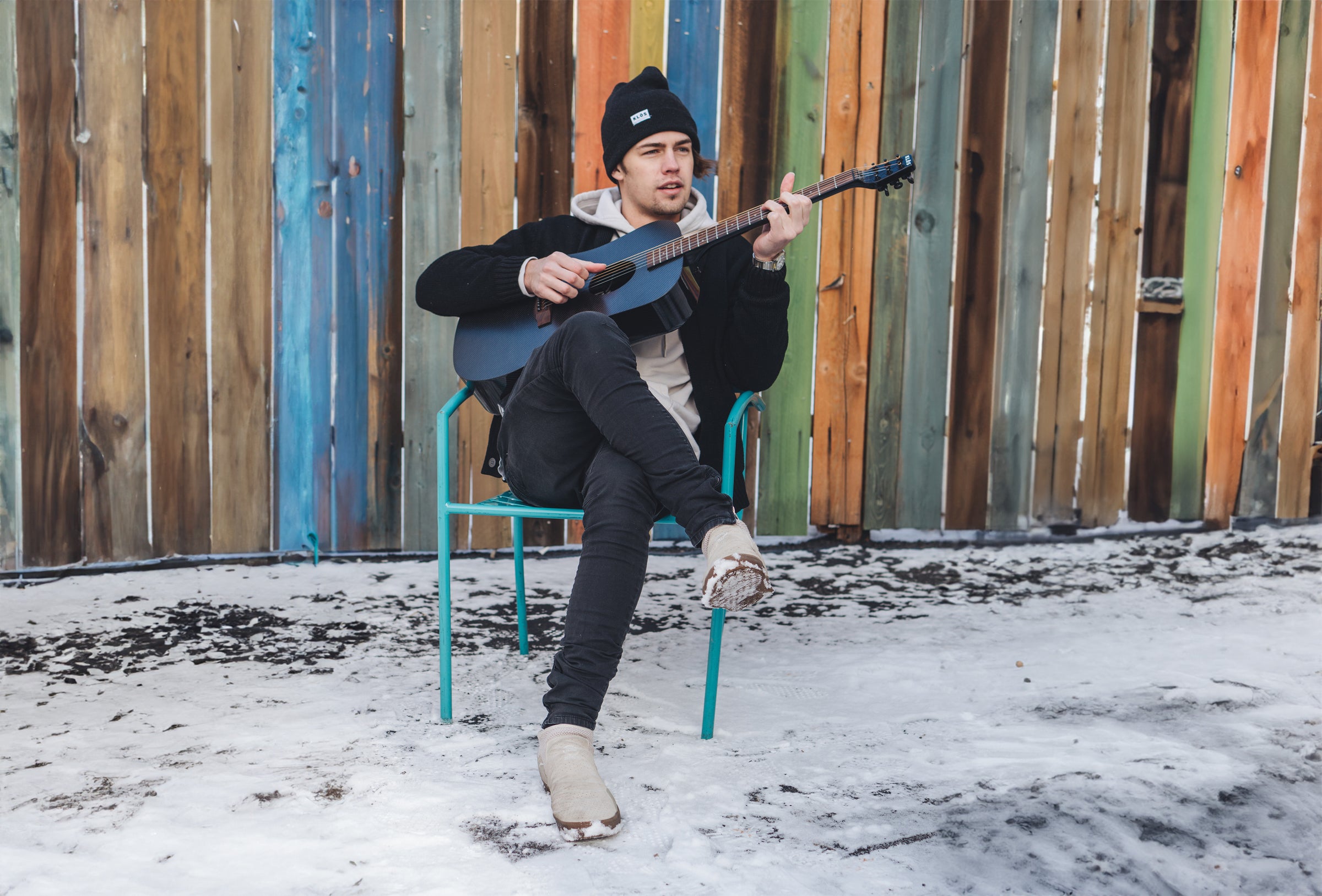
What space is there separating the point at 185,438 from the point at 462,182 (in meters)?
1.07

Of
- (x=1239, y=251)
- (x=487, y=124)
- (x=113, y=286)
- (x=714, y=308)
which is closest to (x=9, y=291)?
(x=113, y=286)

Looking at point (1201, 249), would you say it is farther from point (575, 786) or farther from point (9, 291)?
point (9, 291)

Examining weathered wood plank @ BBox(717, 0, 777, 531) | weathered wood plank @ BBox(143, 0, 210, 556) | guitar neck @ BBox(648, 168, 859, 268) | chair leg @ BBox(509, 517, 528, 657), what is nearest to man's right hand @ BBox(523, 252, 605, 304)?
guitar neck @ BBox(648, 168, 859, 268)

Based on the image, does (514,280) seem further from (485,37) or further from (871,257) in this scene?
(871,257)

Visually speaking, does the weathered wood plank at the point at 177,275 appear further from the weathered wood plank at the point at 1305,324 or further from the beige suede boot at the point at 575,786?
the weathered wood plank at the point at 1305,324

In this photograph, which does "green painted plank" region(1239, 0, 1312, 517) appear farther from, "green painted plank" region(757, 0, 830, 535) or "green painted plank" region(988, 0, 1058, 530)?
"green painted plank" region(757, 0, 830, 535)

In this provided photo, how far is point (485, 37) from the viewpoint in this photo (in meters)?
3.01

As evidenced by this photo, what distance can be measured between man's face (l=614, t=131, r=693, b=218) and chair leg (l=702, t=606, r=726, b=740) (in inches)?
35.5

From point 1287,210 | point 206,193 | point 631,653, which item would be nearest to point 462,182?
point 206,193

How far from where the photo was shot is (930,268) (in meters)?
3.30

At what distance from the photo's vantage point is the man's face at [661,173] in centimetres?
221

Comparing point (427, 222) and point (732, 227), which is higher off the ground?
point (427, 222)

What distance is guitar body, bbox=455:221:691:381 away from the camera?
2.04m

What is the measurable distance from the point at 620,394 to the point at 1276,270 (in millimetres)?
2741
